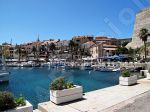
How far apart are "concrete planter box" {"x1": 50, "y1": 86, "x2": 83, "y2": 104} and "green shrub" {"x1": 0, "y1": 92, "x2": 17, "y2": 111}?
106 inches

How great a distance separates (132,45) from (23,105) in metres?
102

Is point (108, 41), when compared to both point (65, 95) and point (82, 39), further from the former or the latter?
point (65, 95)

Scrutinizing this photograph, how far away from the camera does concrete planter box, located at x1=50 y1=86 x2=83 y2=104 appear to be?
32.5ft

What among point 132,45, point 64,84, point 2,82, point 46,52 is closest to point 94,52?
point 132,45

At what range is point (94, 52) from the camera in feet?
409

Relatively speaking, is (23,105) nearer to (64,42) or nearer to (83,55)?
(83,55)

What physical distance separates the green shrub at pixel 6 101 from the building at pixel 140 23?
315 ft

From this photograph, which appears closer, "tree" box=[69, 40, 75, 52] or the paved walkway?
the paved walkway

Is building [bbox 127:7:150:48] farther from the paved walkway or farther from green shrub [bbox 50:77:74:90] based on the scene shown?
green shrub [bbox 50:77:74:90]

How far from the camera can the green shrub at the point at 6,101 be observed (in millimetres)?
7301

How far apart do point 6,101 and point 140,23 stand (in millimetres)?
105279

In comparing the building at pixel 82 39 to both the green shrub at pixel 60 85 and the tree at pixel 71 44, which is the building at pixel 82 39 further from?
the green shrub at pixel 60 85

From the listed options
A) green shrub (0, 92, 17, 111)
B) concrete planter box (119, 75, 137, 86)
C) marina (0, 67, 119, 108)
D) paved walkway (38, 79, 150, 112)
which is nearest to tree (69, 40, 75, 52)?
marina (0, 67, 119, 108)

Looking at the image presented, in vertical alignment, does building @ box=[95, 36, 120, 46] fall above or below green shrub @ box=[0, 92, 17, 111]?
above
